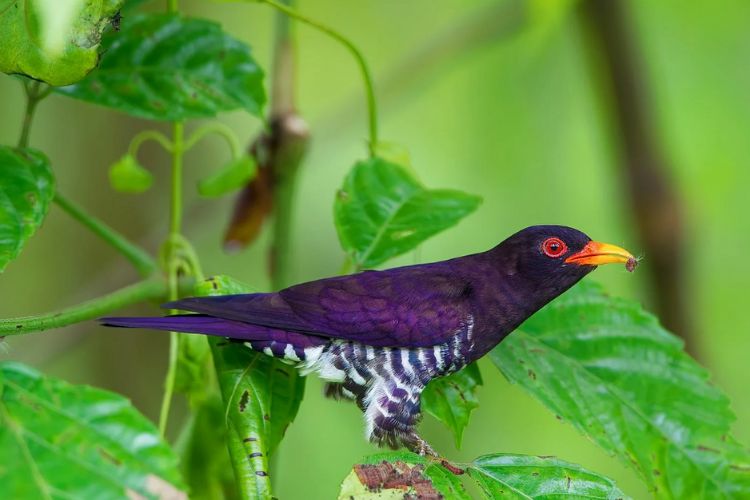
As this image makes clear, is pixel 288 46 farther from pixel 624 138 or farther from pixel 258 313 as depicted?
pixel 624 138

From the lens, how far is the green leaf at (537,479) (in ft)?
6.01

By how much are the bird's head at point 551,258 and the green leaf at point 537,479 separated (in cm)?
88

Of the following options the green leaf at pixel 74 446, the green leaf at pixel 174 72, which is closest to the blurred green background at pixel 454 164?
the green leaf at pixel 174 72

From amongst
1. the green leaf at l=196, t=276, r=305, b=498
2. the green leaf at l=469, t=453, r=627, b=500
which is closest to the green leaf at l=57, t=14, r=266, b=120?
the green leaf at l=196, t=276, r=305, b=498

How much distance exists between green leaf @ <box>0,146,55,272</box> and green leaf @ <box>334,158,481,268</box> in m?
0.75

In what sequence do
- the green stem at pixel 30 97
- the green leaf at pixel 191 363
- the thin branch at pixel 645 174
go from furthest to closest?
the thin branch at pixel 645 174 < the green leaf at pixel 191 363 < the green stem at pixel 30 97

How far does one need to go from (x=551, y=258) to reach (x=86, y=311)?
135 cm

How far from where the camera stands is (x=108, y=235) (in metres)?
2.38

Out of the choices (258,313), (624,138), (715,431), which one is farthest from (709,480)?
(624,138)

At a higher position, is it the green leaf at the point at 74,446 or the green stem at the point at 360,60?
the green stem at the point at 360,60

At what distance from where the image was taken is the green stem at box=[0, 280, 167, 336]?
1.77 m

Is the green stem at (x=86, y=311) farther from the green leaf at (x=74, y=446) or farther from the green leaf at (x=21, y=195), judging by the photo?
the green leaf at (x=74, y=446)

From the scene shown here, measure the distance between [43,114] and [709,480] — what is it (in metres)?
5.13

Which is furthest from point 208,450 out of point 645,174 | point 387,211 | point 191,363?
point 645,174
